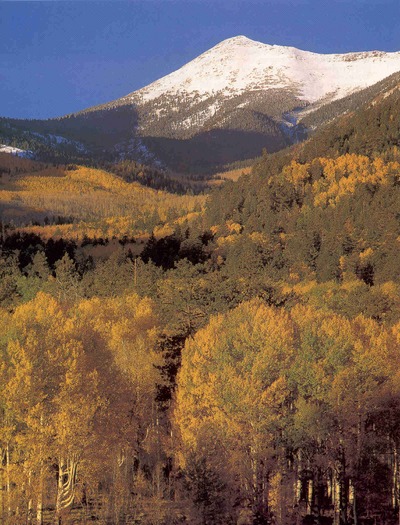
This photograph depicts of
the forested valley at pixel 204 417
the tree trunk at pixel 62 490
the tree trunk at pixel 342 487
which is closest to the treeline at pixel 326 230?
the forested valley at pixel 204 417

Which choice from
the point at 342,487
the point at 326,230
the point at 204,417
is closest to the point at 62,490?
the point at 204,417

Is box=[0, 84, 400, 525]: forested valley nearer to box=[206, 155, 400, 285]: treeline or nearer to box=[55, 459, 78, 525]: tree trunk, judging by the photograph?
box=[55, 459, 78, 525]: tree trunk

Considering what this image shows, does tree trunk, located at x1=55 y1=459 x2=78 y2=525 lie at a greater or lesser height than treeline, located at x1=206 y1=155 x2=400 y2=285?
lesser

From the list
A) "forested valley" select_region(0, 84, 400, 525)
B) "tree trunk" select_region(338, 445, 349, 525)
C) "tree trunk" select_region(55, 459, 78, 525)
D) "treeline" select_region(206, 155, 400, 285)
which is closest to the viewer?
"tree trunk" select_region(55, 459, 78, 525)

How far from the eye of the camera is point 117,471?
52.5 m

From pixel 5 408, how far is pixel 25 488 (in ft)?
18.6

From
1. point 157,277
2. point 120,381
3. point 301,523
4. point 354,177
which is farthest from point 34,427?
point 354,177

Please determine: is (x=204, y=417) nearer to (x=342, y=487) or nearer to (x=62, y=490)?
(x=62, y=490)

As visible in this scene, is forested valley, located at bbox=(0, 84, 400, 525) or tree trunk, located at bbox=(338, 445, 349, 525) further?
tree trunk, located at bbox=(338, 445, 349, 525)

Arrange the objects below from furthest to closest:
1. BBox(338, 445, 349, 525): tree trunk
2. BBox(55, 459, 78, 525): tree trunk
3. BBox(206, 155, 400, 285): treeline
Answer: BBox(206, 155, 400, 285): treeline → BBox(338, 445, 349, 525): tree trunk → BBox(55, 459, 78, 525): tree trunk

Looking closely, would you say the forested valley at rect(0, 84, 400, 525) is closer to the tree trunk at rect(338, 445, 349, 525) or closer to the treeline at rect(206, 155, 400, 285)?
the tree trunk at rect(338, 445, 349, 525)

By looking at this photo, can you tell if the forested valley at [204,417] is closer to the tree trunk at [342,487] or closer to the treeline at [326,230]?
the tree trunk at [342,487]

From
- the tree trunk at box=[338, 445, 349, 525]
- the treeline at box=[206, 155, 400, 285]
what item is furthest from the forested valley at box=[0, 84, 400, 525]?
the treeline at box=[206, 155, 400, 285]

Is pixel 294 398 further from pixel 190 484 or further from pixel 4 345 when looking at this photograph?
pixel 4 345
